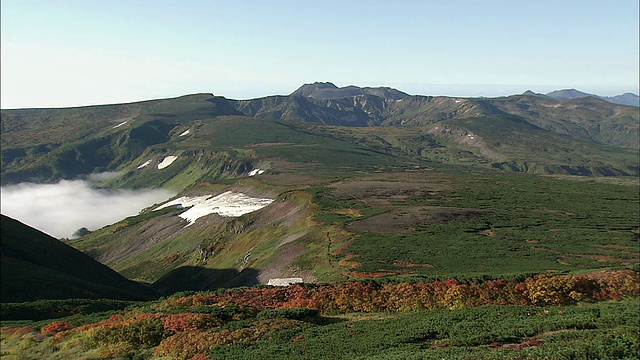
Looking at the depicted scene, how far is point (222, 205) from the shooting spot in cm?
15362

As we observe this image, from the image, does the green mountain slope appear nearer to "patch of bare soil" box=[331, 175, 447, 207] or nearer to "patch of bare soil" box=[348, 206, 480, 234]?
"patch of bare soil" box=[348, 206, 480, 234]

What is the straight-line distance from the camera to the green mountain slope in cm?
6469

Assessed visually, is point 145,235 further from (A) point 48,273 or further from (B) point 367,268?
(B) point 367,268

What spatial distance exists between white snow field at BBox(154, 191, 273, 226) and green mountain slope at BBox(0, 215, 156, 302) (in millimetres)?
53624

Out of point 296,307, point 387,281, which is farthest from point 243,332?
point 387,281

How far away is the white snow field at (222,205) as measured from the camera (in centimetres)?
14238

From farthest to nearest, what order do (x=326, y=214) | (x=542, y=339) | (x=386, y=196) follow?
(x=386, y=196) < (x=326, y=214) < (x=542, y=339)

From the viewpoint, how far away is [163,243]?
5399 inches

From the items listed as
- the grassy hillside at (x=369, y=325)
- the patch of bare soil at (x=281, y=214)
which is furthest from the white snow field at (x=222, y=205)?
the grassy hillside at (x=369, y=325)

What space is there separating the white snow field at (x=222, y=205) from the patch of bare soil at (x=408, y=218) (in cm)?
5136

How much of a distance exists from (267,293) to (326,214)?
51.4m

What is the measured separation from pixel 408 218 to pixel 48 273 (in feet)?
229

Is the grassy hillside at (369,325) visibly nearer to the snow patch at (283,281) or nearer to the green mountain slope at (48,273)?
the snow patch at (283,281)

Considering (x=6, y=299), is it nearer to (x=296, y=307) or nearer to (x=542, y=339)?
(x=296, y=307)
